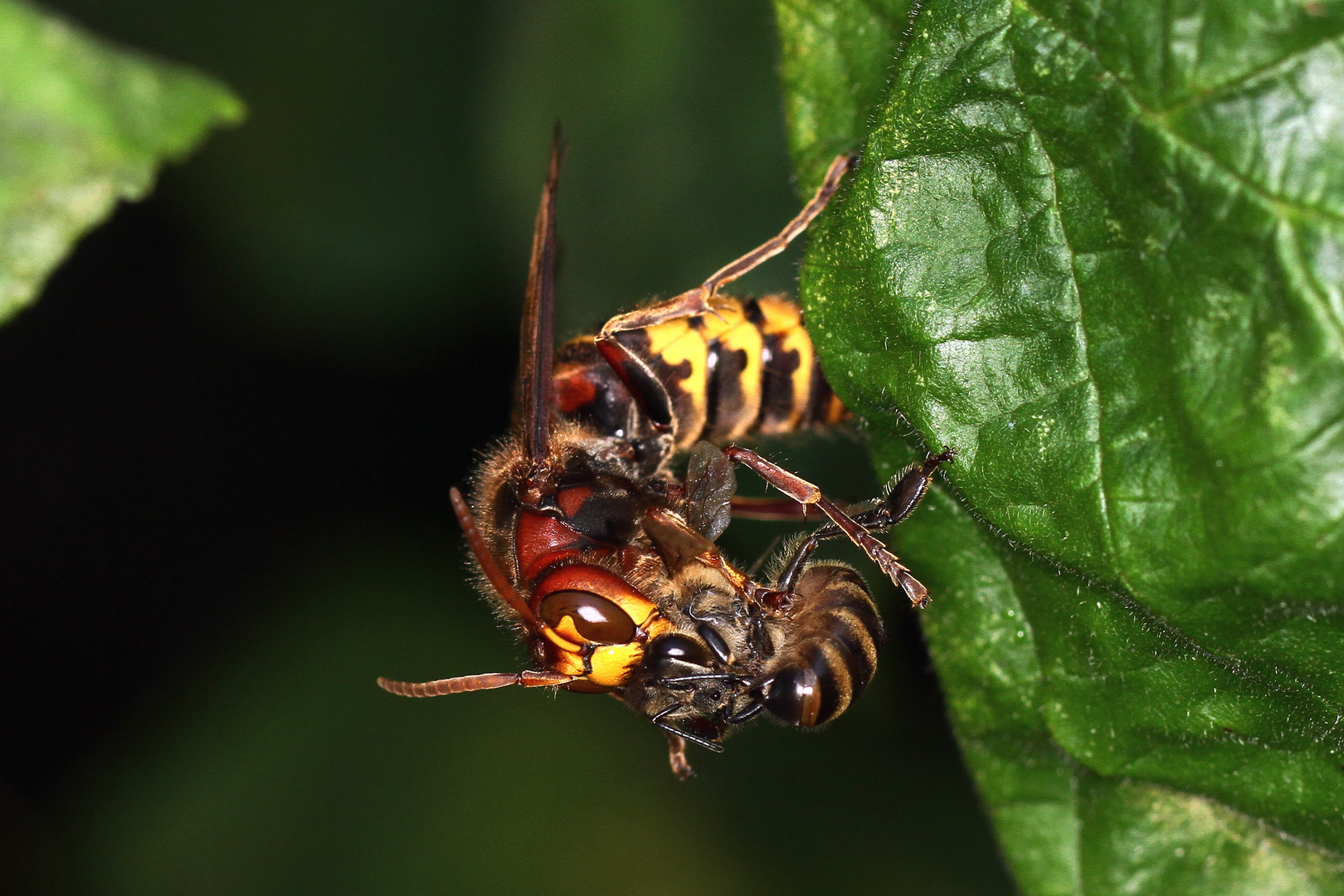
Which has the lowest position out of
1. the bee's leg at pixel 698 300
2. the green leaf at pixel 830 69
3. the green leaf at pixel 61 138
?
the bee's leg at pixel 698 300

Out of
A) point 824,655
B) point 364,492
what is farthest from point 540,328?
point 364,492

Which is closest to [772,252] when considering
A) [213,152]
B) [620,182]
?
[620,182]

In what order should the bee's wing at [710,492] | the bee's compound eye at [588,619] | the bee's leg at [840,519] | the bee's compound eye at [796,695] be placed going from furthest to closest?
the bee's wing at [710,492] → the bee's leg at [840,519] → the bee's compound eye at [588,619] → the bee's compound eye at [796,695]

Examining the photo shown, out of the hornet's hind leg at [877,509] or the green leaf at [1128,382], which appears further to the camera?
the hornet's hind leg at [877,509]

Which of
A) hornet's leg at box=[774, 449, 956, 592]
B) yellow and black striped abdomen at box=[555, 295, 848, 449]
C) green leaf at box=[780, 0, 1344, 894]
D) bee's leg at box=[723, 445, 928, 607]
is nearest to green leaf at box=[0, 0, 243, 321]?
green leaf at box=[780, 0, 1344, 894]

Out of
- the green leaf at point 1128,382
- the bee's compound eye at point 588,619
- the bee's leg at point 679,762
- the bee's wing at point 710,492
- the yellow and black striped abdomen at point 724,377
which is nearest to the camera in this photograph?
the green leaf at point 1128,382

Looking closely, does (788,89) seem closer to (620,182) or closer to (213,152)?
(620,182)

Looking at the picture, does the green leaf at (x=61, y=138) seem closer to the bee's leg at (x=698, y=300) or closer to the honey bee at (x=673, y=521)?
the honey bee at (x=673, y=521)

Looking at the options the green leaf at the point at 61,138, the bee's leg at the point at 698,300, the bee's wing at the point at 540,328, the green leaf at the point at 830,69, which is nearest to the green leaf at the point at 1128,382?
the green leaf at the point at 830,69
